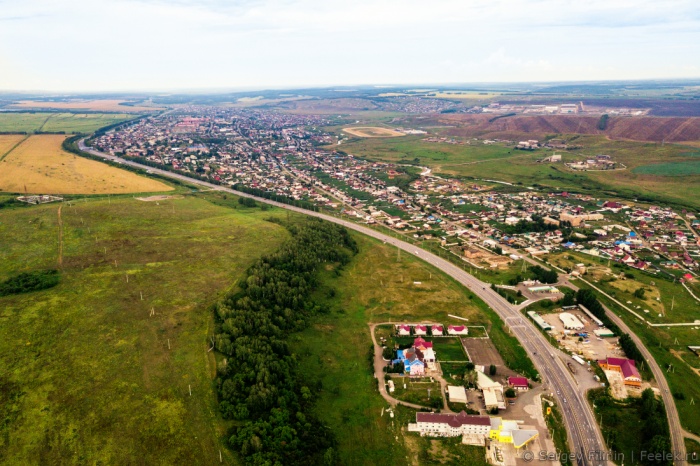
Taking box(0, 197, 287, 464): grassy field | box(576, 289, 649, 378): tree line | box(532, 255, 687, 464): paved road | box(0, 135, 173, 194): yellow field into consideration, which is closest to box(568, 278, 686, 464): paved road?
box(532, 255, 687, 464): paved road

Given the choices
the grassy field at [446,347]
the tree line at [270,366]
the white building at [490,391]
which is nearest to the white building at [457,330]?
the grassy field at [446,347]

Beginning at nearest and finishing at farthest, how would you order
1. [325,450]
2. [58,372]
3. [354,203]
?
[325,450]
[58,372]
[354,203]

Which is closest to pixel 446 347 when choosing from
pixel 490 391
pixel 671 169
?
pixel 490 391

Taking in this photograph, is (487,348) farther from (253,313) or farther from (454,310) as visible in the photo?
(253,313)

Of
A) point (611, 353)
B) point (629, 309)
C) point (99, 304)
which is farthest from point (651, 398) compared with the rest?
point (99, 304)

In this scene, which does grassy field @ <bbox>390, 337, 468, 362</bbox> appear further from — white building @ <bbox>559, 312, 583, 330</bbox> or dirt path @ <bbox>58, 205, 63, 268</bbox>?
dirt path @ <bbox>58, 205, 63, 268</bbox>

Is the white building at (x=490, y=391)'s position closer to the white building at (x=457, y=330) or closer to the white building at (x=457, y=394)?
the white building at (x=457, y=394)

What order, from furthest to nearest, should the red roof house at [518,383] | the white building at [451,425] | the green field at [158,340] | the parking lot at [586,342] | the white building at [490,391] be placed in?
the parking lot at [586,342], the red roof house at [518,383], the white building at [490,391], the white building at [451,425], the green field at [158,340]
